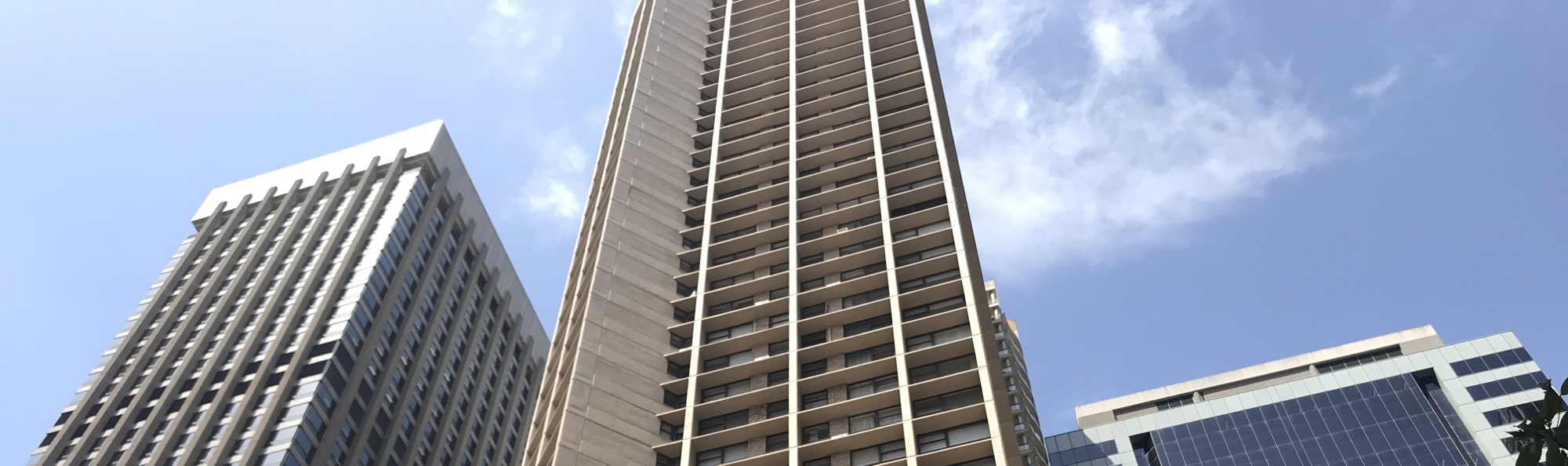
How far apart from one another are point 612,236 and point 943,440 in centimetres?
2174

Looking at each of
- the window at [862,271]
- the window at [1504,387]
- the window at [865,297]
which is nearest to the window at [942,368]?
the window at [865,297]

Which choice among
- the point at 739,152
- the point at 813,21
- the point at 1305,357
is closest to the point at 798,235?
the point at 739,152

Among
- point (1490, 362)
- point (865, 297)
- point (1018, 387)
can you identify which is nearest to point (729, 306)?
point (865, 297)

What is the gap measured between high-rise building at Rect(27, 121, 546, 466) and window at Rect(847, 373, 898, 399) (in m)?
49.3

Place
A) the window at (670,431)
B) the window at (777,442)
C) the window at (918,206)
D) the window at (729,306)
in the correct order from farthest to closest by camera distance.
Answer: the window at (918,206) < the window at (729,306) < the window at (670,431) < the window at (777,442)

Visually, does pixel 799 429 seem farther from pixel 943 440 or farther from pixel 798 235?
pixel 798 235

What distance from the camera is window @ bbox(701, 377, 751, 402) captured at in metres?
47.5

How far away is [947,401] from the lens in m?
43.3

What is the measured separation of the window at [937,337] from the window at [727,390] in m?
6.67

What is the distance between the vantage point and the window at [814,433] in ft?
142

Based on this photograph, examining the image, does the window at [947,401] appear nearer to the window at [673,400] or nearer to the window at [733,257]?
the window at [673,400]

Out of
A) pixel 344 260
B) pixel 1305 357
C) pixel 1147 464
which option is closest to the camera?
pixel 344 260

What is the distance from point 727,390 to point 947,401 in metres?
9.35

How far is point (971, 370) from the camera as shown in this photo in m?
43.0
